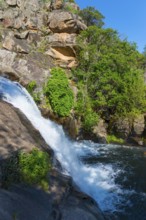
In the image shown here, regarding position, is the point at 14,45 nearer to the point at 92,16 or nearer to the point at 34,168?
the point at 92,16

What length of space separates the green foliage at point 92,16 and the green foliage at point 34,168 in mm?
32014

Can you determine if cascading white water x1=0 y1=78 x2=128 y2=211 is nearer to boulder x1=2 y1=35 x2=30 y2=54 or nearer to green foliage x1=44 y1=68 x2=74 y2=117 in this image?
green foliage x1=44 y1=68 x2=74 y2=117

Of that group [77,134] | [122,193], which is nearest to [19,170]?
[122,193]

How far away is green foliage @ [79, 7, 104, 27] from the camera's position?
37938 millimetres

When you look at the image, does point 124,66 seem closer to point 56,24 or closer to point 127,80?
point 127,80

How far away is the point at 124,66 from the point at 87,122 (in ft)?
28.7

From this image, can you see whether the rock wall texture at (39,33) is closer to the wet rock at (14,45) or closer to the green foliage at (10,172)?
the wet rock at (14,45)

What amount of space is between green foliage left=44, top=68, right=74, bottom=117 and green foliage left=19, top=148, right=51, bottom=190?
15.3 m

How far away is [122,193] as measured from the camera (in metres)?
12.1

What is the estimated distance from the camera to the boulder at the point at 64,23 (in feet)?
107

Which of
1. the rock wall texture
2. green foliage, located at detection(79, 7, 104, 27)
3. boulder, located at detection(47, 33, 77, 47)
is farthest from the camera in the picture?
green foliage, located at detection(79, 7, 104, 27)

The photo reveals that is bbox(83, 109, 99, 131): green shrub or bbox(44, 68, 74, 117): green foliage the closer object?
A: bbox(44, 68, 74, 117): green foliage

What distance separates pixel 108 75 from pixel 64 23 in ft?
26.4

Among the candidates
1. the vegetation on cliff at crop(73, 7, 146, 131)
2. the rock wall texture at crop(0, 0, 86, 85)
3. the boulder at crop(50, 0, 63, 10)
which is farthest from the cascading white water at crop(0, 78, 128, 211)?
the boulder at crop(50, 0, 63, 10)
